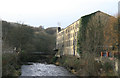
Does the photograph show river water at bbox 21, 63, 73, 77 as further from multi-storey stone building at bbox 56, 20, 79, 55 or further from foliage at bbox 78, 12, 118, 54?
multi-storey stone building at bbox 56, 20, 79, 55

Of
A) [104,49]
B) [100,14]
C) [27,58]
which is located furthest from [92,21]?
[27,58]

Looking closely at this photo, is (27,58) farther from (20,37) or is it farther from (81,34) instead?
(81,34)

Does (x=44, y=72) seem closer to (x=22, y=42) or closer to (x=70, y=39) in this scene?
(x=70, y=39)

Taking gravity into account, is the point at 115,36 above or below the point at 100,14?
below

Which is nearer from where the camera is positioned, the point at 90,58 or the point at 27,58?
the point at 90,58

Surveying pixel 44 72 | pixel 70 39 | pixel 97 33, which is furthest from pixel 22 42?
pixel 97 33

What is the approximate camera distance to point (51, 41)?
7625 cm

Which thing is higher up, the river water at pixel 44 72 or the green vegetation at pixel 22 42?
the green vegetation at pixel 22 42

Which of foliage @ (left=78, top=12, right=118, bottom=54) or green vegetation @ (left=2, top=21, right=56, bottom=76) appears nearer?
foliage @ (left=78, top=12, right=118, bottom=54)

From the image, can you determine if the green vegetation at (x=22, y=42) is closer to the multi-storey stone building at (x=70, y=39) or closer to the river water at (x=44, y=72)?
the river water at (x=44, y=72)

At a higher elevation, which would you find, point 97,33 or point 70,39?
point 97,33

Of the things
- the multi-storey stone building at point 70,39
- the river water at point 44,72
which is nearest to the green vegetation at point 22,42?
the river water at point 44,72

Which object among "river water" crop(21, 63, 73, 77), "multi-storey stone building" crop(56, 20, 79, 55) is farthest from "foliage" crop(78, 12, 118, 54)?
"river water" crop(21, 63, 73, 77)

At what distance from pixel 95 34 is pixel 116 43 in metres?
7.41
